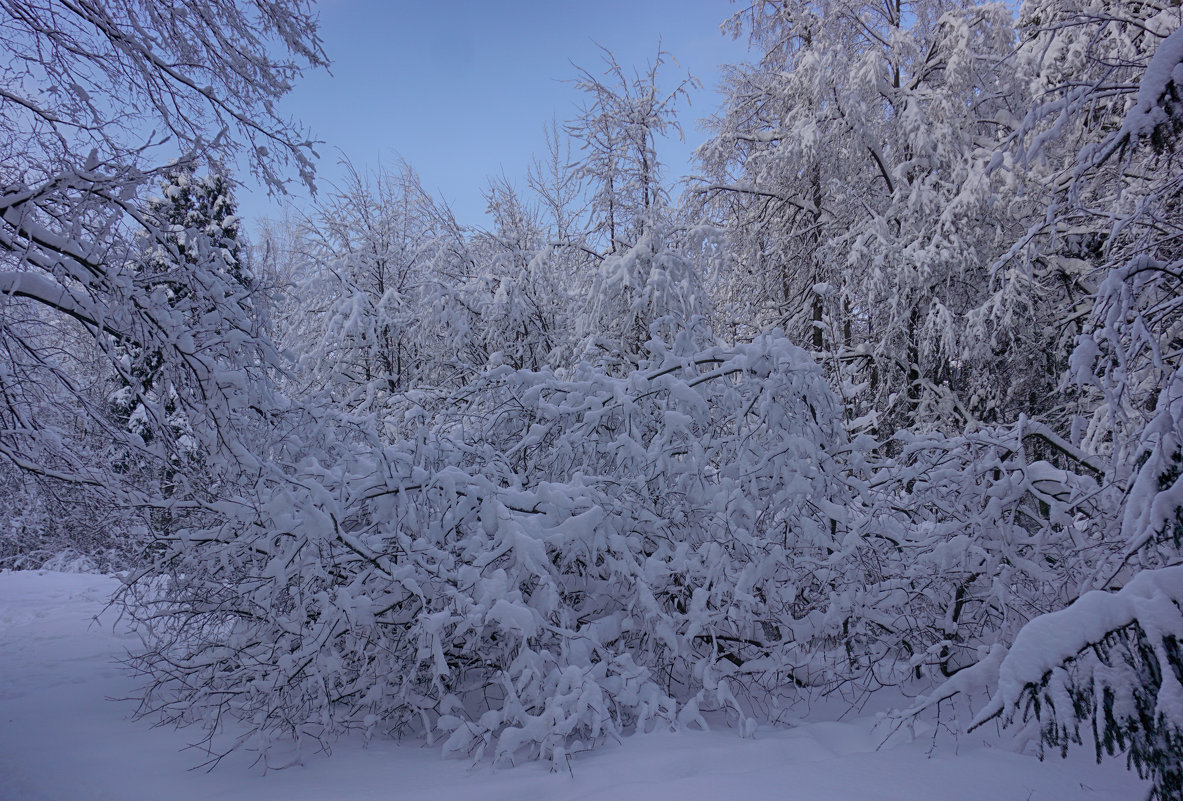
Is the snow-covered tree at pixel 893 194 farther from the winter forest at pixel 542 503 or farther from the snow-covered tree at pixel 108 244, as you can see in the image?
the snow-covered tree at pixel 108 244

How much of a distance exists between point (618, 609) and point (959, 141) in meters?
9.47

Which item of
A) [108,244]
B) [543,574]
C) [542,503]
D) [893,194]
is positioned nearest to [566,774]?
[543,574]

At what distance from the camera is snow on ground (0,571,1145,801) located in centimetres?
263

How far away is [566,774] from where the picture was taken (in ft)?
10.0

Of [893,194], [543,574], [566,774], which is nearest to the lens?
[566,774]

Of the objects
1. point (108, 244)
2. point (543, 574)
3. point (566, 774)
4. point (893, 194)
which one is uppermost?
point (893, 194)

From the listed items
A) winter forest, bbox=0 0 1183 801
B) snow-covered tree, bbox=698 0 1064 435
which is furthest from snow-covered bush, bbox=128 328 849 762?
snow-covered tree, bbox=698 0 1064 435

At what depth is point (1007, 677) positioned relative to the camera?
1684 mm

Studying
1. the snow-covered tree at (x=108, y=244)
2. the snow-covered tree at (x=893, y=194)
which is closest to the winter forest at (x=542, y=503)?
the snow-covered tree at (x=108, y=244)

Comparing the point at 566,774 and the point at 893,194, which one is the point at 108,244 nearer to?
the point at 566,774

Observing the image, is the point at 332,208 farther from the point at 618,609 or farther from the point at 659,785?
the point at 659,785

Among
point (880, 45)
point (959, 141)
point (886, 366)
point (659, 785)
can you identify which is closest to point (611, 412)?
point (659, 785)

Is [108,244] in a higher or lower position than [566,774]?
higher

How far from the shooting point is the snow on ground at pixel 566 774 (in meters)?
2.63
